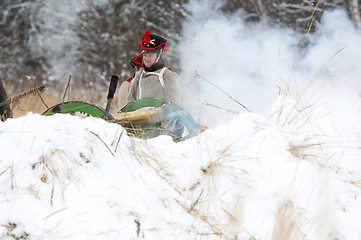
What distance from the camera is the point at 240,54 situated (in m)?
8.86

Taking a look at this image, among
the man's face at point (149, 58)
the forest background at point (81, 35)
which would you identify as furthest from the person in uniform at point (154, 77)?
the forest background at point (81, 35)

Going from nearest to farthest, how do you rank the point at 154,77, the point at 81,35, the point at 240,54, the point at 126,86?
the point at 154,77
the point at 126,86
the point at 240,54
the point at 81,35

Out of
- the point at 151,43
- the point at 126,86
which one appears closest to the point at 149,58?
the point at 151,43

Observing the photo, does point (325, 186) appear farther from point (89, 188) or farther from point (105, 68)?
point (105, 68)

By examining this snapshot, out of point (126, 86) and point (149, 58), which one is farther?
point (126, 86)

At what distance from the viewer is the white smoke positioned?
19.4 ft

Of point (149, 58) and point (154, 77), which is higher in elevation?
point (149, 58)

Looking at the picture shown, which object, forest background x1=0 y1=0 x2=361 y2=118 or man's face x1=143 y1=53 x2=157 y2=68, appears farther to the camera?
forest background x1=0 y1=0 x2=361 y2=118

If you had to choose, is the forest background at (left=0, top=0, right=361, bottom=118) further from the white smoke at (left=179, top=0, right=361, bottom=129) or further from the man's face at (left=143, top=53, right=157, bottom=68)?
the man's face at (left=143, top=53, right=157, bottom=68)

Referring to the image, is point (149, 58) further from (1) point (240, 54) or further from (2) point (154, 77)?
(1) point (240, 54)

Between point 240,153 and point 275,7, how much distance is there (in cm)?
878

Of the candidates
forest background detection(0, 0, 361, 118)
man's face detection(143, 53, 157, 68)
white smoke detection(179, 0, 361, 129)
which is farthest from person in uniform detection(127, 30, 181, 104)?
forest background detection(0, 0, 361, 118)

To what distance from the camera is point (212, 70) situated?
8.77m

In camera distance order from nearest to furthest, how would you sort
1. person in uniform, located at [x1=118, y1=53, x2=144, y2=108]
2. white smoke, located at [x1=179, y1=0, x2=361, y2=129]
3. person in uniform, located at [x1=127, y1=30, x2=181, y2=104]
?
person in uniform, located at [x1=127, y1=30, x2=181, y2=104]
person in uniform, located at [x1=118, y1=53, x2=144, y2=108]
white smoke, located at [x1=179, y1=0, x2=361, y2=129]
